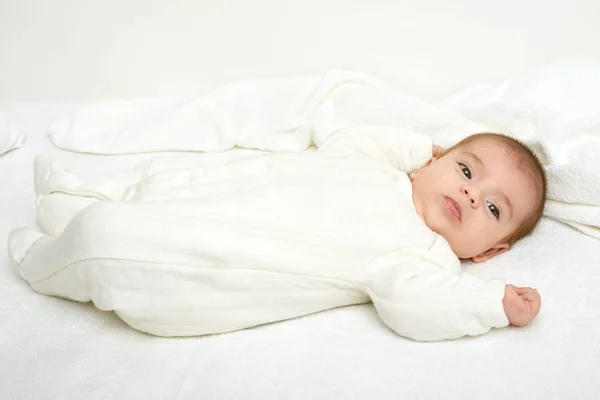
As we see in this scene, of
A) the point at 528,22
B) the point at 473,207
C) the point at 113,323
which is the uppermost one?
the point at 528,22

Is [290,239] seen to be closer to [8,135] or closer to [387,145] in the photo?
[387,145]

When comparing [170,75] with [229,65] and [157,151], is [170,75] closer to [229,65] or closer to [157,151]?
[229,65]

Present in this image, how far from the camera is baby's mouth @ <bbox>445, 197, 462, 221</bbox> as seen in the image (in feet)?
3.85

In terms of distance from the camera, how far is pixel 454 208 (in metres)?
1.18

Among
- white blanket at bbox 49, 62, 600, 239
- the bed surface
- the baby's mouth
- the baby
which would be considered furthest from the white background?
the bed surface

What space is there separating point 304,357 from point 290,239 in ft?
0.59

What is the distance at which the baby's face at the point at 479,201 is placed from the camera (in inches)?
46.0

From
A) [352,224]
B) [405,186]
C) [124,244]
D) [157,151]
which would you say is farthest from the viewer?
[157,151]

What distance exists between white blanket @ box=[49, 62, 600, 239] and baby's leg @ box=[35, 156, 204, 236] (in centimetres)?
36

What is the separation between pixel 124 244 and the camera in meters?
0.98

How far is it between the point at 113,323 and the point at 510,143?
2.46 feet

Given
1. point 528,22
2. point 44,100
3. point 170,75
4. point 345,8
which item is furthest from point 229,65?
point 528,22

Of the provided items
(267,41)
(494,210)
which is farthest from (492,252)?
(267,41)

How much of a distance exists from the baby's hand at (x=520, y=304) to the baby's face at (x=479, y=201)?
172 mm
